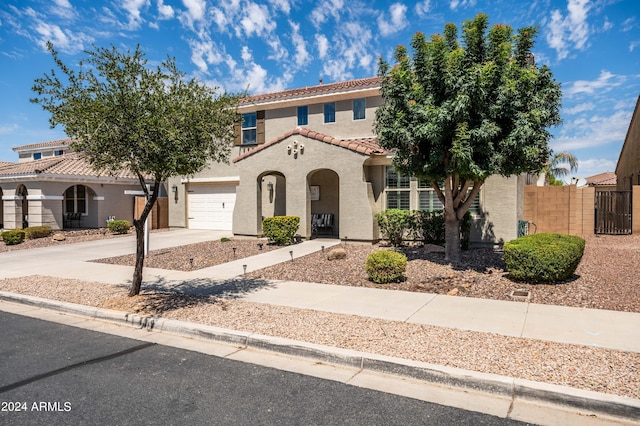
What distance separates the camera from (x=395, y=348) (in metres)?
5.60

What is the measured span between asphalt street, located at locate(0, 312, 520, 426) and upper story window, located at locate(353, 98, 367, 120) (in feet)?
48.4

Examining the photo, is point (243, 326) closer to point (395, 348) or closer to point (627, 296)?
point (395, 348)

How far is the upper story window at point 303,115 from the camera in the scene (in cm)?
2014

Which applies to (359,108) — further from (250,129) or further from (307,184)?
(250,129)

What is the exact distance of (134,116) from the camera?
722 centimetres

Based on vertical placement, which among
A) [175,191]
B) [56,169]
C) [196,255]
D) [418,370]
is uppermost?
[56,169]

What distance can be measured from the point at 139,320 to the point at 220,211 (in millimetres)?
14755

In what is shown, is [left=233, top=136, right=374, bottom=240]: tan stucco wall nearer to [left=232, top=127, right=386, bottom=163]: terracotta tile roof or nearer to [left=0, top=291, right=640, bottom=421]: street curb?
[left=232, top=127, right=386, bottom=163]: terracotta tile roof

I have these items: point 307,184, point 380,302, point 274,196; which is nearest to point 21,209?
point 274,196

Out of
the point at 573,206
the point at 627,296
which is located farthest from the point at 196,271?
the point at 573,206

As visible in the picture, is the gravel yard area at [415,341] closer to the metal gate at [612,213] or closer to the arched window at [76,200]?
the metal gate at [612,213]

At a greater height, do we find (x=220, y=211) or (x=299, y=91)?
(x=299, y=91)

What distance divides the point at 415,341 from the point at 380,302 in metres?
2.26

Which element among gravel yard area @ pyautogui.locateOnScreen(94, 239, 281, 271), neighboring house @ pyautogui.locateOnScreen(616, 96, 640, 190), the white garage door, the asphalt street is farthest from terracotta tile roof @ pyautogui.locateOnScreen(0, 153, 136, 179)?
neighboring house @ pyautogui.locateOnScreen(616, 96, 640, 190)
